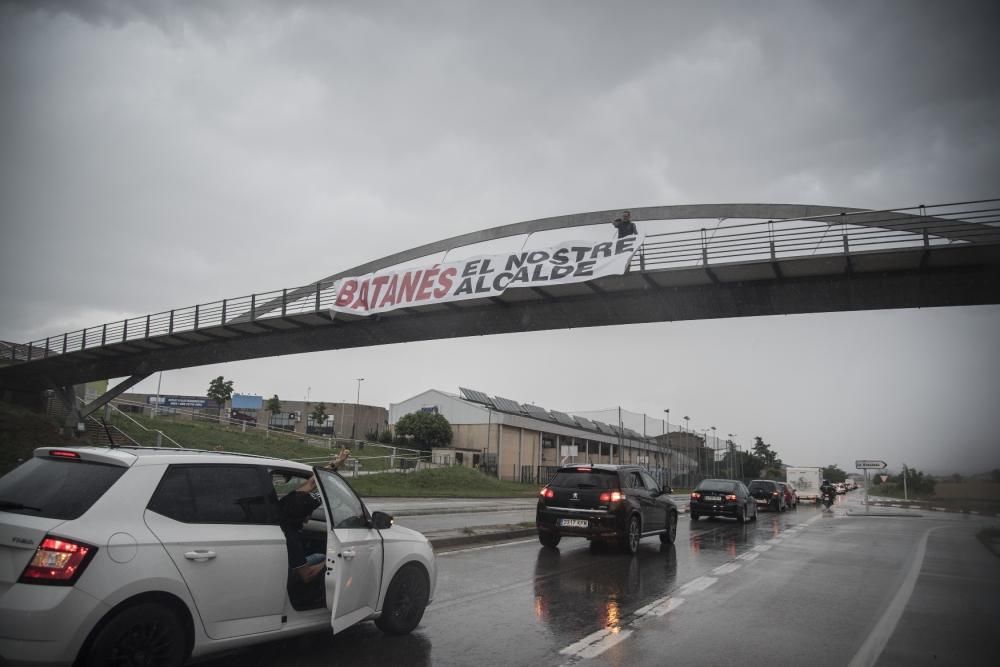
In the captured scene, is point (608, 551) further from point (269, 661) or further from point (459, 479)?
point (459, 479)

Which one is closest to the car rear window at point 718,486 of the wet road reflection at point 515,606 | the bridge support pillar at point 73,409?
the wet road reflection at point 515,606

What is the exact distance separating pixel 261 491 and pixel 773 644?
488 centimetres

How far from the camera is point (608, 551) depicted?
1295 cm

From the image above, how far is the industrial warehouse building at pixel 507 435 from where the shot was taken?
58312 mm

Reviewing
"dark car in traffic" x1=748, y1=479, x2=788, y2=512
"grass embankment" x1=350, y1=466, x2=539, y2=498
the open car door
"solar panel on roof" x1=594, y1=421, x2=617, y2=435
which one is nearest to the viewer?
the open car door

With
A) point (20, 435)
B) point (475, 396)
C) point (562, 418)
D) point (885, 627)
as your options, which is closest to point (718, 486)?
point (885, 627)

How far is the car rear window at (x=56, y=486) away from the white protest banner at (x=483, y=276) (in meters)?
14.0

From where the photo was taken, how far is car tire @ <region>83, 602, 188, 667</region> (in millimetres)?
3660

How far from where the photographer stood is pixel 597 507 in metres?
12.2

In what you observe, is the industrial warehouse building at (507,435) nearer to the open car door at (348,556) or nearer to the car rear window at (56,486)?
the open car door at (348,556)

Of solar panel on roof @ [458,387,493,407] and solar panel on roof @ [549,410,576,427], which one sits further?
solar panel on roof @ [549,410,576,427]

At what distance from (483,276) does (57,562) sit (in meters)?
15.7

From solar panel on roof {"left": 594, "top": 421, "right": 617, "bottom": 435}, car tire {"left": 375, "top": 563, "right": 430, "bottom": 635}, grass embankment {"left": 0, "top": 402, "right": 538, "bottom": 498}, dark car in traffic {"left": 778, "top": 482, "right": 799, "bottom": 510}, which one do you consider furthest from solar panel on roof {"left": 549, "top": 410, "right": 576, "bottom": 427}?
car tire {"left": 375, "top": 563, "right": 430, "bottom": 635}

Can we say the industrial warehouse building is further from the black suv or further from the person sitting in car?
the person sitting in car
